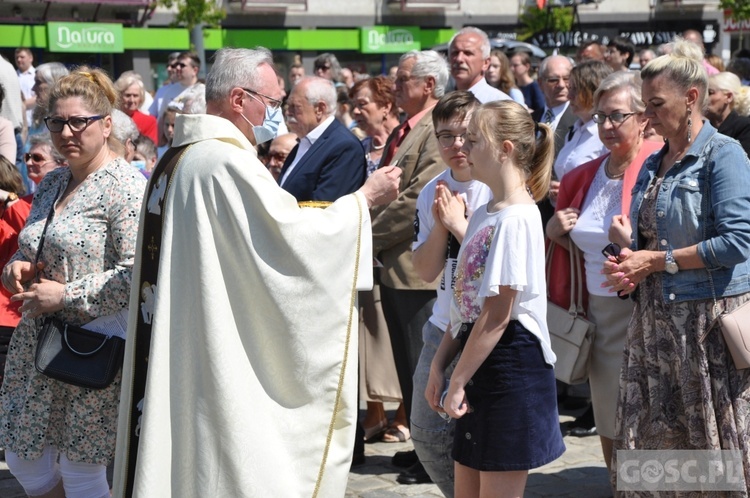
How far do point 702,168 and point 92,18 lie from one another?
86.3ft

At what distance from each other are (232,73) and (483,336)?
1.39 m

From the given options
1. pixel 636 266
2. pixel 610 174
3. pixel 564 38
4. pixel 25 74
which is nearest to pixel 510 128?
pixel 636 266

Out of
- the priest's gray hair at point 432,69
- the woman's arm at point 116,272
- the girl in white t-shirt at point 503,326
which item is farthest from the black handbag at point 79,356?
the priest's gray hair at point 432,69

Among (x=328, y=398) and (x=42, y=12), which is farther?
(x=42, y=12)

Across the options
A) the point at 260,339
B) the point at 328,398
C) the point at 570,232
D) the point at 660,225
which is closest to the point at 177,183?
the point at 260,339

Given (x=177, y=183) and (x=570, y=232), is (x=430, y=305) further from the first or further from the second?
(x=177, y=183)

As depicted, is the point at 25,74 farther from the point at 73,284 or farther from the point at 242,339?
the point at 242,339

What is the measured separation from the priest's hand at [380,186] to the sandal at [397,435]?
9.40ft

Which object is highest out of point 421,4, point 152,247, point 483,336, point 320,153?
point 421,4

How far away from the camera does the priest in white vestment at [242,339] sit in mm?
3498

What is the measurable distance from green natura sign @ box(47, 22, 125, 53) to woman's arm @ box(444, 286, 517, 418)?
24.8 meters

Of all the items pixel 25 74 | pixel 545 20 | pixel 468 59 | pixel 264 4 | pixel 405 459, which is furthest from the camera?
pixel 545 20

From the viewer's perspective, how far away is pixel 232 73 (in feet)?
13.0

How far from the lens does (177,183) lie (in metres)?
3.63
